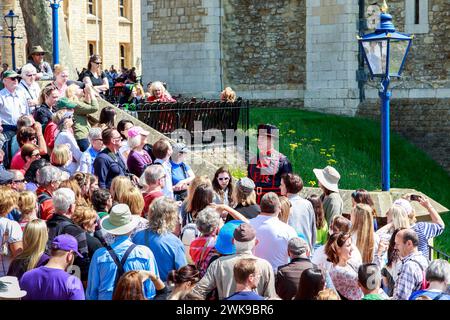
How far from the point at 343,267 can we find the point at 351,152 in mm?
15374

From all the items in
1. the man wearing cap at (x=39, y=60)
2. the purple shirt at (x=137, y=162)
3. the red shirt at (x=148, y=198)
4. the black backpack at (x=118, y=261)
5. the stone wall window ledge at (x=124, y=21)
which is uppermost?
the stone wall window ledge at (x=124, y=21)

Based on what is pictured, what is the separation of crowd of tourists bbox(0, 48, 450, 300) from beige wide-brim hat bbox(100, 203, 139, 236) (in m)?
0.01

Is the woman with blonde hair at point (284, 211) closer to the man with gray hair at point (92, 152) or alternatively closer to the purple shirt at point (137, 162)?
→ the purple shirt at point (137, 162)

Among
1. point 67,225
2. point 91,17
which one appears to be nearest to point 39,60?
point 67,225

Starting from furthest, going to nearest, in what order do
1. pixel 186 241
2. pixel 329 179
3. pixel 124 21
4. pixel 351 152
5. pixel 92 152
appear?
1. pixel 124 21
2. pixel 351 152
3. pixel 92 152
4. pixel 329 179
5. pixel 186 241

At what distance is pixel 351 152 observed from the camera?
74.1 feet

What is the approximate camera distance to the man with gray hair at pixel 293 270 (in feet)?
22.9

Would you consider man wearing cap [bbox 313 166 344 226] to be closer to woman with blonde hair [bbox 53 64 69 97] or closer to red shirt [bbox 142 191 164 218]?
red shirt [bbox 142 191 164 218]

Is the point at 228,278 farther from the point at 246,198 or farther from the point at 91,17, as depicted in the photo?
the point at 91,17

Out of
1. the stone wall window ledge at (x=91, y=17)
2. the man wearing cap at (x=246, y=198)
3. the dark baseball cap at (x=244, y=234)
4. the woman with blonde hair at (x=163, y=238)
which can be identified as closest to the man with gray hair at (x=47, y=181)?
the woman with blonde hair at (x=163, y=238)

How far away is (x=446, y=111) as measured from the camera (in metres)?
24.3

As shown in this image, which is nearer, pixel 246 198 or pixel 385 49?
pixel 246 198

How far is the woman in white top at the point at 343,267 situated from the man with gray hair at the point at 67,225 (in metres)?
2.09

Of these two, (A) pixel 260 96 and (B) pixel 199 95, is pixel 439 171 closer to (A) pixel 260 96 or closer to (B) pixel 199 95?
(A) pixel 260 96
